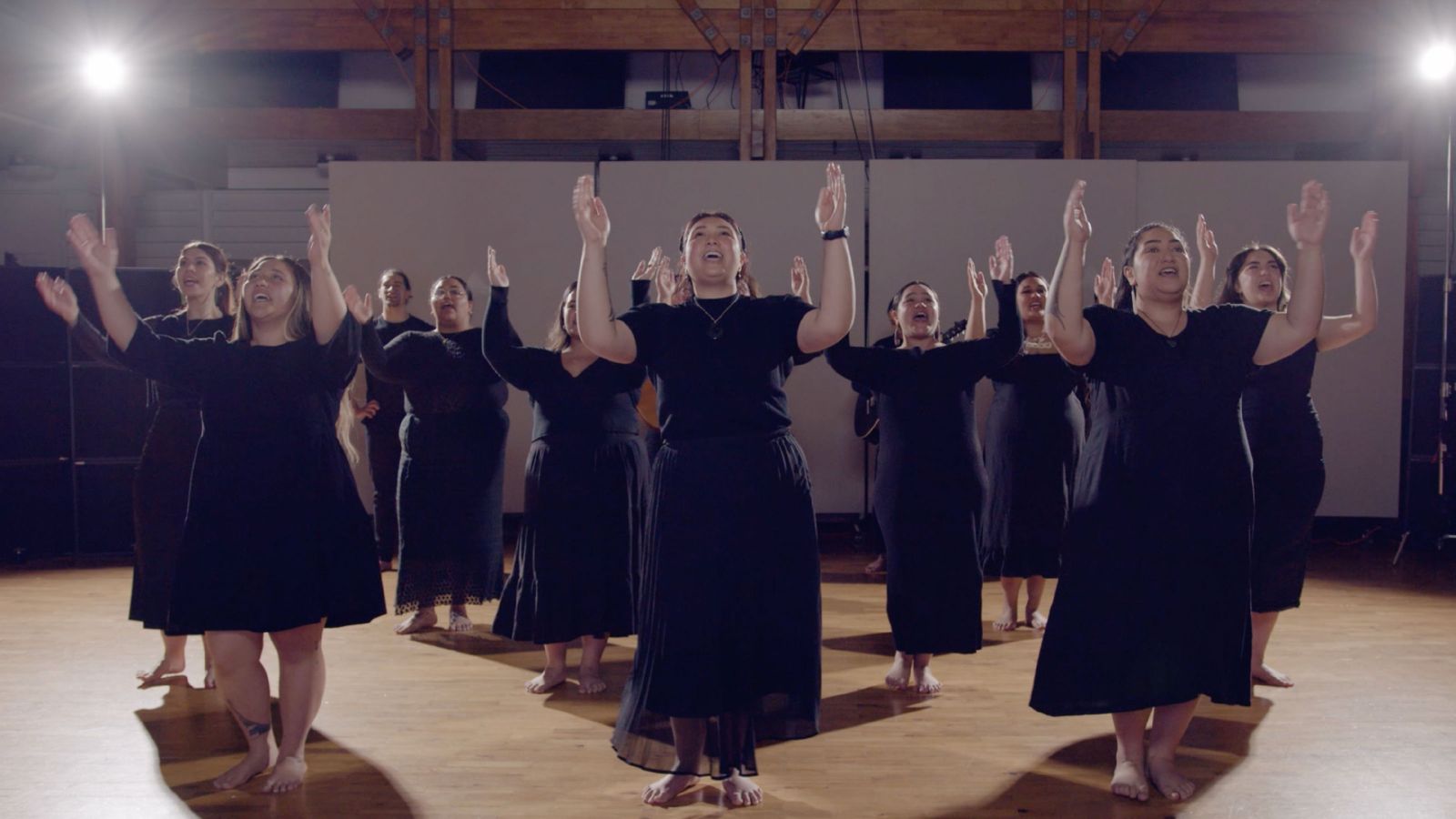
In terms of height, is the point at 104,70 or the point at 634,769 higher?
the point at 104,70

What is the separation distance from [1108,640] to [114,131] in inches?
321

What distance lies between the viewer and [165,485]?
383cm

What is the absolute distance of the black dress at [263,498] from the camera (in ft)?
9.05

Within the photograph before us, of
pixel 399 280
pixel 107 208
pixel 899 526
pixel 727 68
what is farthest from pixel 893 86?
pixel 107 208

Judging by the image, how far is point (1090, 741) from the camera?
132 inches

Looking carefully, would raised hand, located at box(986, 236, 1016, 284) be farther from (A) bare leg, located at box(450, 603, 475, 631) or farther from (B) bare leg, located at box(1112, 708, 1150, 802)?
(A) bare leg, located at box(450, 603, 475, 631)

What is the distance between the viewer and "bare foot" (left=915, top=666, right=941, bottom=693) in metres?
3.89

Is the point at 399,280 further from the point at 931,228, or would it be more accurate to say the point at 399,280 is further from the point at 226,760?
the point at 931,228

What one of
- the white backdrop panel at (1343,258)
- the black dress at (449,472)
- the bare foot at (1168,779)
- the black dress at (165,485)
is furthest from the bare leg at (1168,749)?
the white backdrop panel at (1343,258)

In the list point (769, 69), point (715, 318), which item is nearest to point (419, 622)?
point (715, 318)

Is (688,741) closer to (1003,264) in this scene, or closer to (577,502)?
(577,502)

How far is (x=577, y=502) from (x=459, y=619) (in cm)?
143

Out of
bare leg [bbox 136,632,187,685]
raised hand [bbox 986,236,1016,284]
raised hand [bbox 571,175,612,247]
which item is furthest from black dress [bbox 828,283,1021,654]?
bare leg [bbox 136,632,187,685]

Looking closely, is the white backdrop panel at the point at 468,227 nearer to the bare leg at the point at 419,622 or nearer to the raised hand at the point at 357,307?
the bare leg at the point at 419,622
